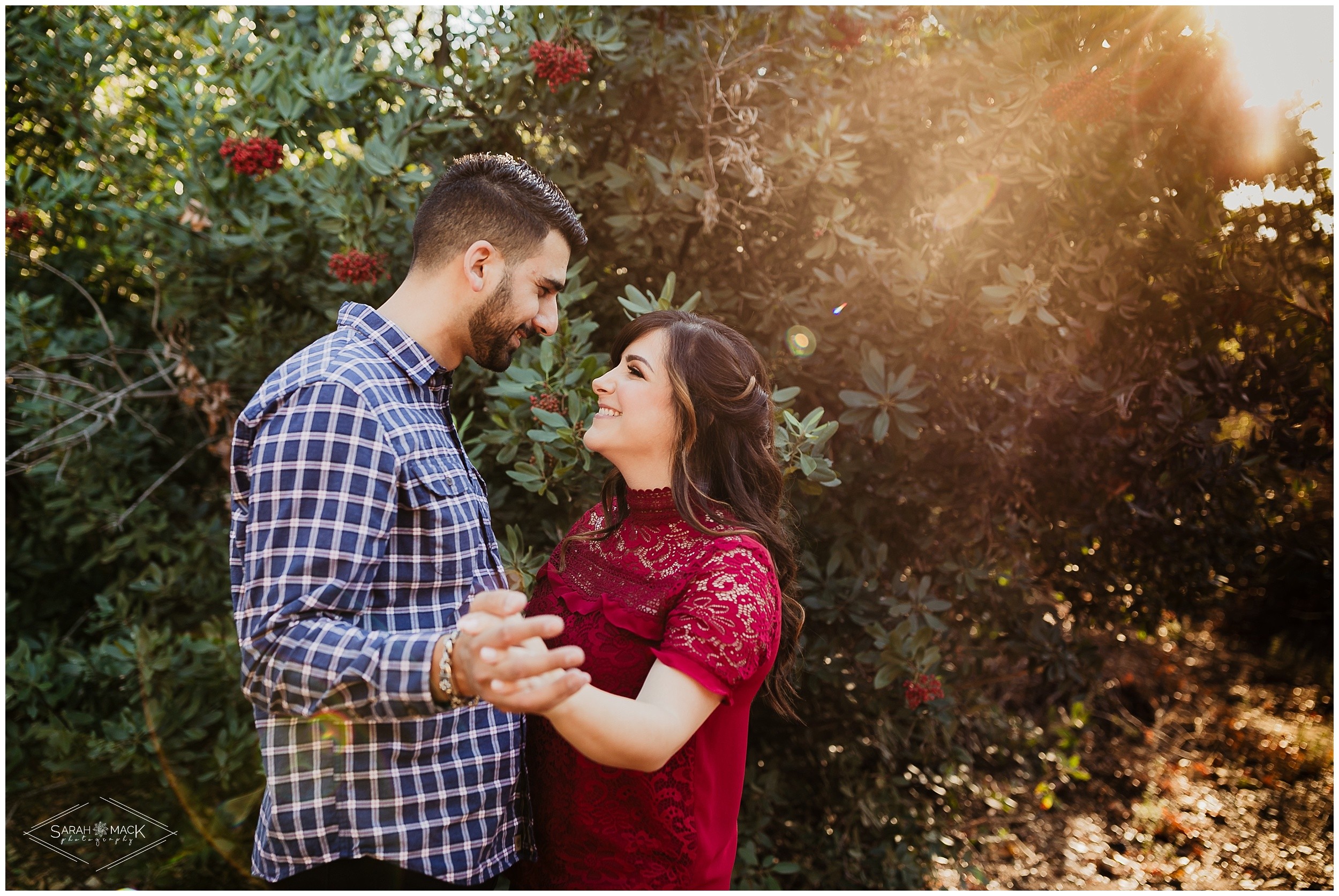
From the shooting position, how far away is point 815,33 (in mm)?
3027

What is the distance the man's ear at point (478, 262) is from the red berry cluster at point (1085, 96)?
2.03 metres

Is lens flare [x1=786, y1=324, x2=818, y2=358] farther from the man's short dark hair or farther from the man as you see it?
the man

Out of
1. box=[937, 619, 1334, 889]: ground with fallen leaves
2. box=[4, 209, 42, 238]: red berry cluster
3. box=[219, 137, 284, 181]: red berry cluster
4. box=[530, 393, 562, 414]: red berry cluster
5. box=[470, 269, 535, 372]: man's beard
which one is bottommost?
box=[937, 619, 1334, 889]: ground with fallen leaves

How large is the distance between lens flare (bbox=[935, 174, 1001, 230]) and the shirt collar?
207 centimetres

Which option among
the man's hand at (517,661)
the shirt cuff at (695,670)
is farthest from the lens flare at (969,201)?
the man's hand at (517,661)

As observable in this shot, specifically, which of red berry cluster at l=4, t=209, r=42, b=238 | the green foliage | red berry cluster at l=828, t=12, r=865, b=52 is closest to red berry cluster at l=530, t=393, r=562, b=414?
the green foliage

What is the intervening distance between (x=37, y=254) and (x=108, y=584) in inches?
68.3

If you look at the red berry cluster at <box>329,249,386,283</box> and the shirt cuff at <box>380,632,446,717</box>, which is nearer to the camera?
the shirt cuff at <box>380,632,446,717</box>

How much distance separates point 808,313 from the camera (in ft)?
10.1

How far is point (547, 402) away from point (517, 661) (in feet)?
4.06

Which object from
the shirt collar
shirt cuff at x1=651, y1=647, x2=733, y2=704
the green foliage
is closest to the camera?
shirt cuff at x1=651, y1=647, x2=733, y2=704

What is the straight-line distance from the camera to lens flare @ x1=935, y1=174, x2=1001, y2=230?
2.96 meters

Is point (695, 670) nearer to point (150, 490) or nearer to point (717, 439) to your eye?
point (717, 439)

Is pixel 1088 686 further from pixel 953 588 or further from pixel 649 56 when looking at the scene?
pixel 649 56
